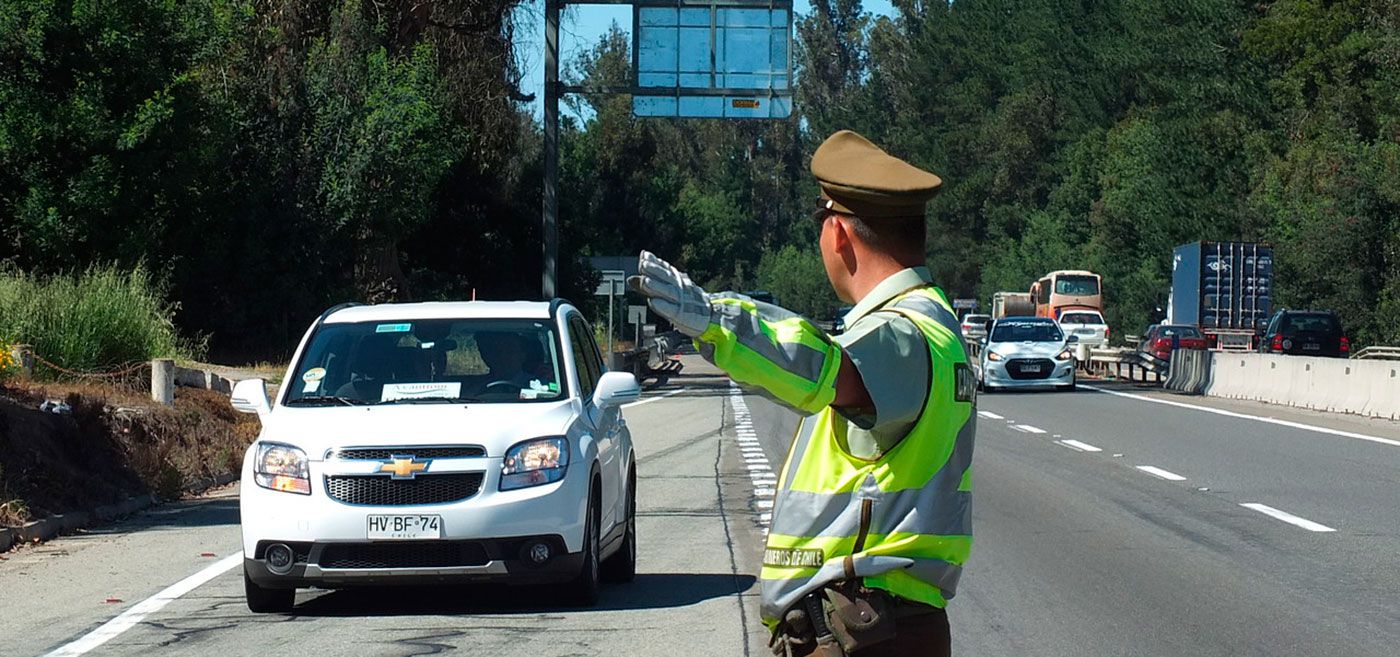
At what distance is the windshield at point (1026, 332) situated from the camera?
3878cm

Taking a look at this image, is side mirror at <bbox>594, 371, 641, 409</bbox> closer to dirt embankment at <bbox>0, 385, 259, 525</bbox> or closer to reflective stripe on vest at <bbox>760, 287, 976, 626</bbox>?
dirt embankment at <bbox>0, 385, 259, 525</bbox>

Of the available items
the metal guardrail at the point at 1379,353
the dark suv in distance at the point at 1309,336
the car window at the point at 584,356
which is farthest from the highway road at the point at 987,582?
the dark suv in distance at the point at 1309,336

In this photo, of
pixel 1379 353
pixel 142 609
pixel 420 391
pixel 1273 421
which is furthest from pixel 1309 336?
pixel 142 609

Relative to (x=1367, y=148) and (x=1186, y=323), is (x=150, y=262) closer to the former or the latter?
(x=1186, y=323)

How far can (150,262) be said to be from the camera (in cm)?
3164

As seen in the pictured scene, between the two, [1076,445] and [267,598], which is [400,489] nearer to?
[267,598]

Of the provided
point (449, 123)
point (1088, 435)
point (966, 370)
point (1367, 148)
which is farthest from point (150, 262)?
point (1367, 148)

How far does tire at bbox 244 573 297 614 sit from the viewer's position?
32.5 feet

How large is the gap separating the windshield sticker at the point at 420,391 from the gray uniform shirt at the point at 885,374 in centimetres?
707

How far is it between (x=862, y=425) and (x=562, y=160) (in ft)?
259

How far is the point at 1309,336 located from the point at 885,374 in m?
47.9

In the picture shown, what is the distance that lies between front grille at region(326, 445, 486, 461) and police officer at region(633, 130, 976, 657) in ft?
19.9

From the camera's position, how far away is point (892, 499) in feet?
11.7

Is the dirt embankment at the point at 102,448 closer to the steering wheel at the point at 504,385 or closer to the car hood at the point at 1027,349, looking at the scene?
the steering wheel at the point at 504,385
